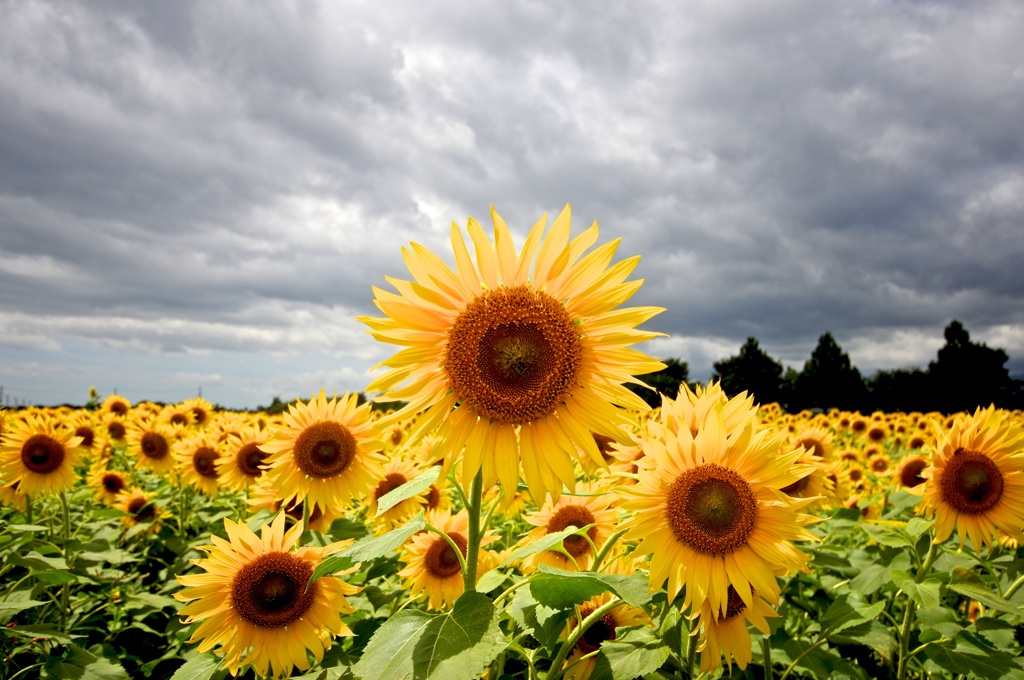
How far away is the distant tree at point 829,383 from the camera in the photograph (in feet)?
184

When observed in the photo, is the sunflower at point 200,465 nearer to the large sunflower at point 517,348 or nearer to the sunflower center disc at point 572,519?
the sunflower center disc at point 572,519

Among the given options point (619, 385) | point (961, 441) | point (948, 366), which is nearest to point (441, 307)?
point (619, 385)

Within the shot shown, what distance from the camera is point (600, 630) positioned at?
3195 mm

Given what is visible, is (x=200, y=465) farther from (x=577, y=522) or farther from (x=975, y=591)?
(x=975, y=591)

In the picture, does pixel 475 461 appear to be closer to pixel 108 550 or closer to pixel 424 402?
pixel 424 402

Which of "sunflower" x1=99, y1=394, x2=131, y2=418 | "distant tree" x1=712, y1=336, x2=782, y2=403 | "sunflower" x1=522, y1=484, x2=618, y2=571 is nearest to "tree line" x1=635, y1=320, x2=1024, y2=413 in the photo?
"distant tree" x1=712, y1=336, x2=782, y2=403

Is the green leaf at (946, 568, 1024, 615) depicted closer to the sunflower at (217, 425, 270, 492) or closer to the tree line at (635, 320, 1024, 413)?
the sunflower at (217, 425, 270, 492)

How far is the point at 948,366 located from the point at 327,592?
69055 millimetres

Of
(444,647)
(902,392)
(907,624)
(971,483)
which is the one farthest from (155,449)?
(902,392)

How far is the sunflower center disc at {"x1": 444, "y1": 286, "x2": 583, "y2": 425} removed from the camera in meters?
2.22

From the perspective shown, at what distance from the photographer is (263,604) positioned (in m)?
3.02

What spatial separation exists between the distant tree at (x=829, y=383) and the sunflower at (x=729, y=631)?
59.2 meters

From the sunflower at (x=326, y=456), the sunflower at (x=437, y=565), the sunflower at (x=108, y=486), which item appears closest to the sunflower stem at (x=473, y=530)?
the sunflower at (x=437, y=565)

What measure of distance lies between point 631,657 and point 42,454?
656 cm
